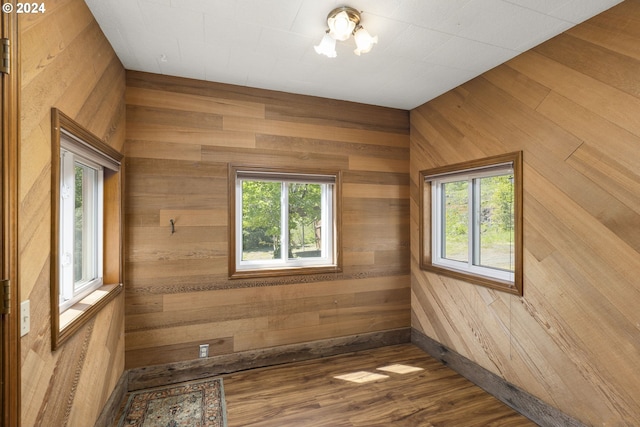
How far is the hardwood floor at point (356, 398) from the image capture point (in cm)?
211

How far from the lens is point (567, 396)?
6.34ft

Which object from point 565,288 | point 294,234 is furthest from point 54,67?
point 565,288

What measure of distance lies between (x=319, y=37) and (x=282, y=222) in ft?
5.38

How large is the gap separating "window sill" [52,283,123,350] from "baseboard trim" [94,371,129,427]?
0.68 metres

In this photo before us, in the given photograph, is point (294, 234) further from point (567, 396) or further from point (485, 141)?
point (567, 396)

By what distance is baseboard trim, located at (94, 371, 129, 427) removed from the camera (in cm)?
193

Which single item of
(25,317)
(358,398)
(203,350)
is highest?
(25,317)

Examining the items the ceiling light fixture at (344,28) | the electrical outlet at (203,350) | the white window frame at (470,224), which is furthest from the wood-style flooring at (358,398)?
the ceiling light fixture at (344,28)

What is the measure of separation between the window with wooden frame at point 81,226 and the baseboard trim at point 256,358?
824 mm

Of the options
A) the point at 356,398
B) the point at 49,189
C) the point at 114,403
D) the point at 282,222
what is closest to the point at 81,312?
the point at 49,189

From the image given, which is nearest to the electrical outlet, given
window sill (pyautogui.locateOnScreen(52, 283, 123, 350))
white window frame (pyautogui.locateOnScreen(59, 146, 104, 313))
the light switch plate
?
window sill (pyautogui.locateOnScreen(52, 283, 123, 350))

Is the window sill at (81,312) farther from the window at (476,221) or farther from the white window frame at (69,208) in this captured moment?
the window at (476,221)

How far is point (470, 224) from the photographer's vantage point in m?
2.79

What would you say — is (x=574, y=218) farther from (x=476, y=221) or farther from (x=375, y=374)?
(x=375, y=374)
